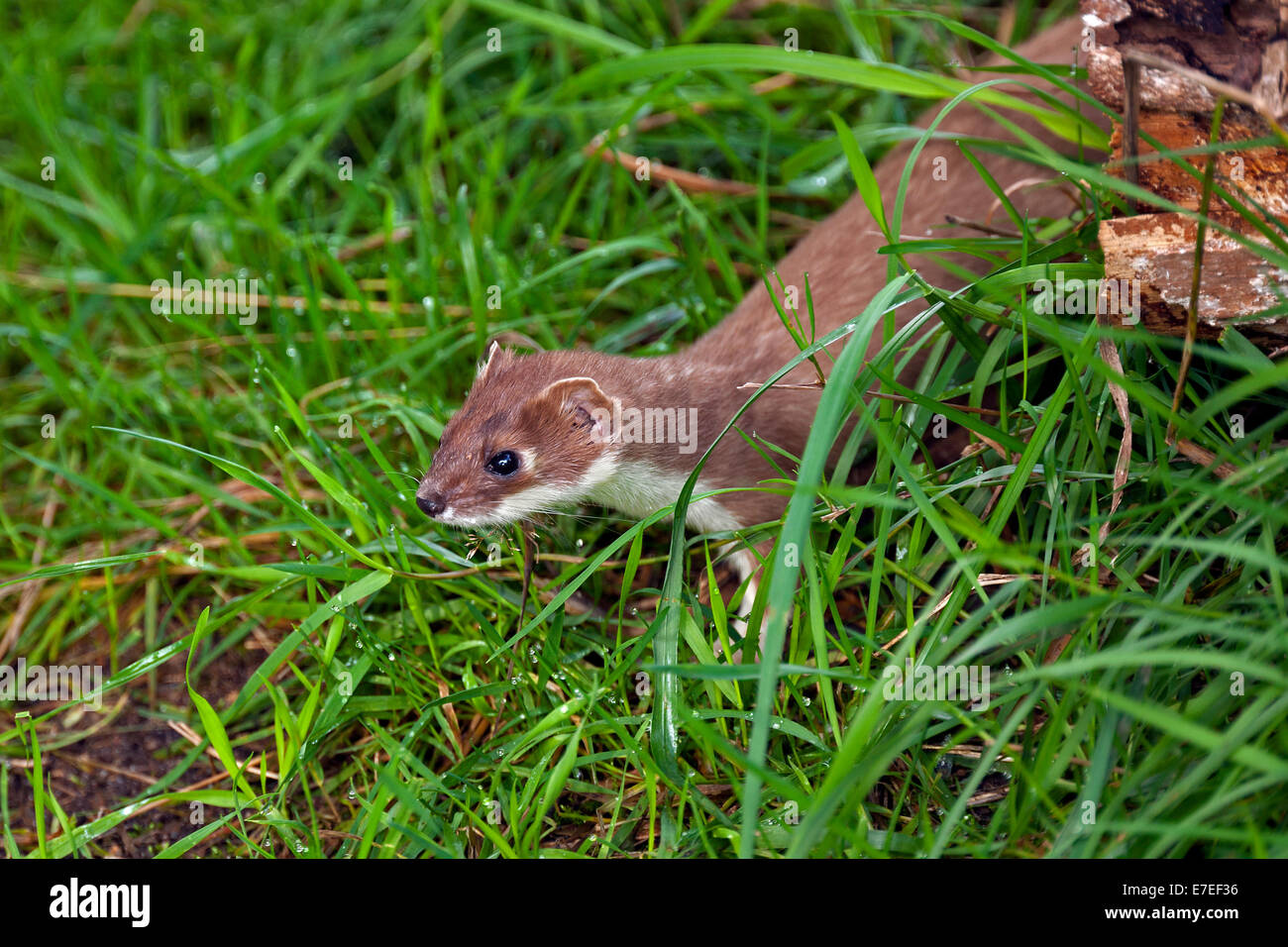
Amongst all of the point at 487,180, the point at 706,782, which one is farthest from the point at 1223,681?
the point at 487,180

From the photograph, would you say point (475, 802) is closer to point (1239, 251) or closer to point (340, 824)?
point (340, 824)

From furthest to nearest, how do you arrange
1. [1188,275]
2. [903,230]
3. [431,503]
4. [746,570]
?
[903,230] → [746,570] → [431,503] → [1188,275]

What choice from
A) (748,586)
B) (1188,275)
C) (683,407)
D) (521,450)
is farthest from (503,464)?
(1188,275)

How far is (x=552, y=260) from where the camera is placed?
495cm

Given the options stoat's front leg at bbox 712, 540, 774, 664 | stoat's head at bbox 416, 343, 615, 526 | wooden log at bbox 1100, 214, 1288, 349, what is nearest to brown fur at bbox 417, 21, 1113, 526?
stoat's head at bbox 416, 343, 615, 526

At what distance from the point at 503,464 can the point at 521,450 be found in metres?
0.07

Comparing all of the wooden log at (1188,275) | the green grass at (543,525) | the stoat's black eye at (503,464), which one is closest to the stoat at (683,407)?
the stoat's black eye at (503,464)

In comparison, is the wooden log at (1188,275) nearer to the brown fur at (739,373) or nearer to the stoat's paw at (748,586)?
the brown fur at (739,373)

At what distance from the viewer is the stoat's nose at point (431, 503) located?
354 centimetres

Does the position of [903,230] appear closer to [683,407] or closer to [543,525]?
[683,407]

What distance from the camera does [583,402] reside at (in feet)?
12.0

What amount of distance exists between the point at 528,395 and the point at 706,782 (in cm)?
137

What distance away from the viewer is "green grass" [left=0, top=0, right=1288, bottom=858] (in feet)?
9.04

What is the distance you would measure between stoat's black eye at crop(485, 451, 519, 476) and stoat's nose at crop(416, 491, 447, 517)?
0.20 meters
